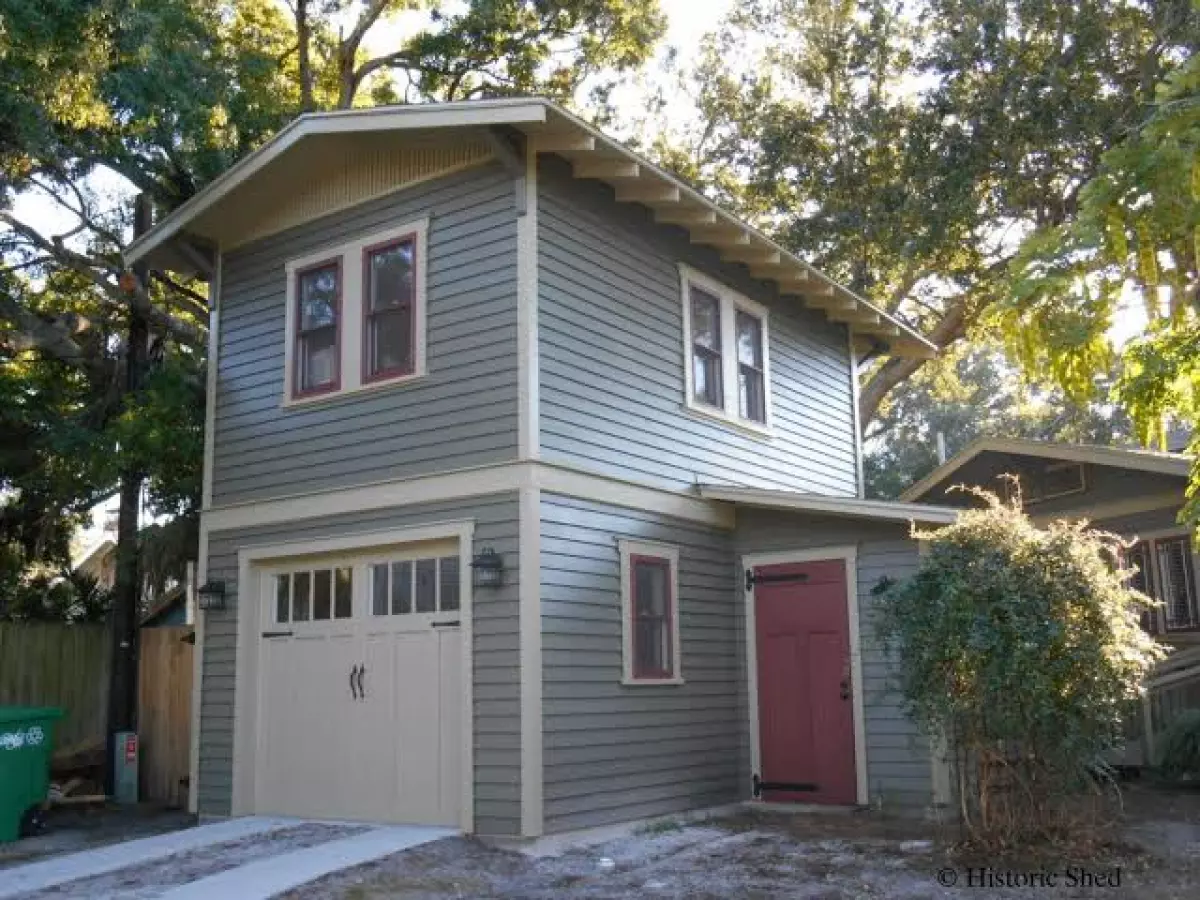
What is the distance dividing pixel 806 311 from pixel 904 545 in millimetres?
4087

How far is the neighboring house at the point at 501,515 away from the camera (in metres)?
9.44

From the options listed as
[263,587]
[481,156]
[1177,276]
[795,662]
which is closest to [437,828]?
[263,587]

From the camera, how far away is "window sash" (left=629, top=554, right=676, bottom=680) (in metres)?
10.3

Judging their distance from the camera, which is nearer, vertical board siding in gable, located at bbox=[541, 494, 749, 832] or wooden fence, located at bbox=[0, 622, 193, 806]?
vertical board siding in gable, located at bbox=[541, 494, 749, 832]

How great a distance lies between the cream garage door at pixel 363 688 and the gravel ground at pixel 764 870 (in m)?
1.02

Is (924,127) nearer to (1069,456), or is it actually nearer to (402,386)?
(1069,456)

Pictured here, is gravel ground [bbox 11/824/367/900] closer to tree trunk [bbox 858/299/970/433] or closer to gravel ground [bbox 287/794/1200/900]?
gravel ground [bbox 287/794/1200/900]

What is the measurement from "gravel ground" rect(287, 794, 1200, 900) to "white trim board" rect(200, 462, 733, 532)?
8.69 feet

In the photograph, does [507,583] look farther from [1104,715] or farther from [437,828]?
[1104,715]

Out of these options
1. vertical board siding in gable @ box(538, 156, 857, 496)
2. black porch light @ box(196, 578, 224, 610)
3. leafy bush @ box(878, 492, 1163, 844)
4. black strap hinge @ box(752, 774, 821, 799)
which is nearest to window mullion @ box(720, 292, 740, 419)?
vertical board siding in gable @ box(538, 156, 857, 496)

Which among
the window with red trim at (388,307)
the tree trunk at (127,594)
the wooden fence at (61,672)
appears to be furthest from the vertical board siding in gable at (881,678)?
the wooden fence at (61,672)

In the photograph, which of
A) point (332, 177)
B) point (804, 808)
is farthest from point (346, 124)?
point (804, 808)

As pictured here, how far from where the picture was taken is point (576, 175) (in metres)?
10.3

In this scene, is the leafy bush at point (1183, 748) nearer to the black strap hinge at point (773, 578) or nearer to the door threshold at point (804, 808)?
the door threshold at point (804, 808)
